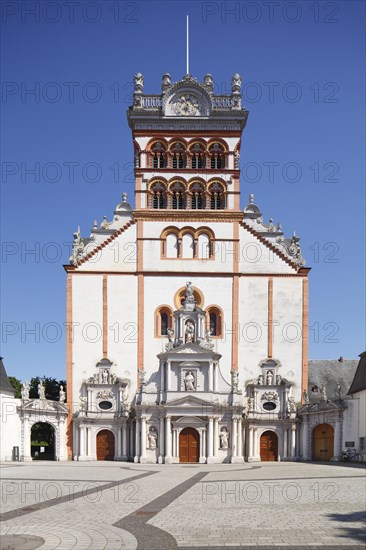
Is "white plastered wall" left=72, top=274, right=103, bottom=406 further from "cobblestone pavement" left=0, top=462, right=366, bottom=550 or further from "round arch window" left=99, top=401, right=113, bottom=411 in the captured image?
"cobblestone pavement" left=0, top=462, right=366, bottom=550

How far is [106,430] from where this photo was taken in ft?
185

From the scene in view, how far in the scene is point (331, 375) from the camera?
210 ft

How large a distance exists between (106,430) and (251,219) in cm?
2377

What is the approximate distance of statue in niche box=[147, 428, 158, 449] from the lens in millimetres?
54219

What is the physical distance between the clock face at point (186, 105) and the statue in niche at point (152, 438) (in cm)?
3015

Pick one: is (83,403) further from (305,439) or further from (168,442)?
(305,439)

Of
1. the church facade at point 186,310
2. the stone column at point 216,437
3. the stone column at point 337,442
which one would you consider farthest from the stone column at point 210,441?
the stone column at point 337,442

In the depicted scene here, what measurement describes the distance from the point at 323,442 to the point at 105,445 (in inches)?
743

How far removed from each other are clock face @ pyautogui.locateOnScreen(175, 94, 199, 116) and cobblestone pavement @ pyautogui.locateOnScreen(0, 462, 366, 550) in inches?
1559

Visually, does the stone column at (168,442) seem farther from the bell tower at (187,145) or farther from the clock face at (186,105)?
the clock face at (186,105)

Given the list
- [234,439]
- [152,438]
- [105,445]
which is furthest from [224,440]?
[105,445]

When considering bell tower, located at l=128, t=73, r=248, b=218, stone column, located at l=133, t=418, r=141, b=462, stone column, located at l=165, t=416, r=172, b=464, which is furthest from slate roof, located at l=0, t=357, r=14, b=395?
bell tower, located at l=128, t=73, r=248, b=218

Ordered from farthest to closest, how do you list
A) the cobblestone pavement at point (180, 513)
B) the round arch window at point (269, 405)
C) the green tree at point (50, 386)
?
the green tree at point (50, 386) → the round arch window at point (269, 405) → the cobblestone pavement at point (180, 513)

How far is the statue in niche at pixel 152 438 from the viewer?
54.2 meters
